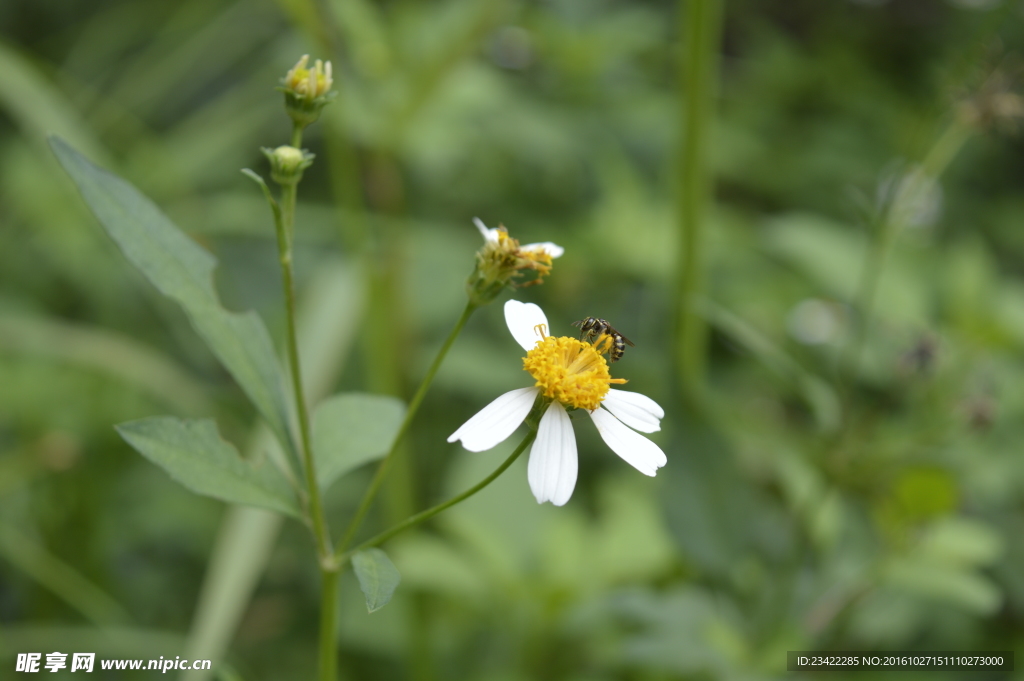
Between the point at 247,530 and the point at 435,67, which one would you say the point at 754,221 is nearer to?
the point at 435,67

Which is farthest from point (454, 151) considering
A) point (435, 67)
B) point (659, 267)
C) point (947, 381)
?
point (947, 381)

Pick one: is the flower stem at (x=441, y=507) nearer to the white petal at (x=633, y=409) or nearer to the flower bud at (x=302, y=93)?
the white petal at (x=633, y=409)

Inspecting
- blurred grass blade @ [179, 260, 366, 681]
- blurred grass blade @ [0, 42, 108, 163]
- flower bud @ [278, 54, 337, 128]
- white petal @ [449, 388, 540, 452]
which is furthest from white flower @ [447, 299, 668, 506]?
blurred grass blade @ [0, 42, 108, 163]

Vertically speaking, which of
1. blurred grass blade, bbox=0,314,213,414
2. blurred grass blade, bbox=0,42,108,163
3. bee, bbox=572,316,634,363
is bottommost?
bee, bbox=572,316,634,363

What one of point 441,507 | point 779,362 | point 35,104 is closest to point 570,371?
point 441,507

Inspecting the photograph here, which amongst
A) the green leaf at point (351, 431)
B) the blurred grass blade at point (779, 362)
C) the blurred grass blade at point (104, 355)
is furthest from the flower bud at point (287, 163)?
the blurred grass blade at point (104, 355)

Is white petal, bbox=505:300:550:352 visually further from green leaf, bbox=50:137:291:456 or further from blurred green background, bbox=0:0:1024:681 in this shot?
blurred green background, bbox=0:0:1024:681
